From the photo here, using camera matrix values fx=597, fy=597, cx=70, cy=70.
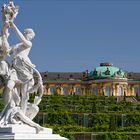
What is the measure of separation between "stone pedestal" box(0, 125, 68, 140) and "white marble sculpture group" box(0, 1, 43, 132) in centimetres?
20

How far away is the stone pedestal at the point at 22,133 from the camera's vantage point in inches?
568

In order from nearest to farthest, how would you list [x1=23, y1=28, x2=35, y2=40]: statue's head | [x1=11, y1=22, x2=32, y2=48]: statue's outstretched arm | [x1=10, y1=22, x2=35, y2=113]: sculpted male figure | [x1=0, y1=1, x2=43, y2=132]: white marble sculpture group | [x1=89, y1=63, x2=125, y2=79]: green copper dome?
[x1=0, y1=1, x2=43, y2=132]: white marble sculpture group < [x1=10, y1=22, x2=35, y2=113]: sculpted male figure < [x1=11, y1=22, x2=32, y2=48]: statue's outstretched arm < [x1=23, y1=28, x2=35, y2=40]: statue's head < [x1=89, y1=63, x2=125, y2=79]: green copper dome

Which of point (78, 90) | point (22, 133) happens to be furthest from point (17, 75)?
point (78, 90)

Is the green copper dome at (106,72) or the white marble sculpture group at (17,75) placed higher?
the green copper dome at (106,72)

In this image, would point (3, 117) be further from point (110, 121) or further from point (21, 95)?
point (110, 121)

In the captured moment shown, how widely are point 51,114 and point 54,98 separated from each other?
1455 cm

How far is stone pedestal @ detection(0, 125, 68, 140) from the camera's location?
14422 millimetres

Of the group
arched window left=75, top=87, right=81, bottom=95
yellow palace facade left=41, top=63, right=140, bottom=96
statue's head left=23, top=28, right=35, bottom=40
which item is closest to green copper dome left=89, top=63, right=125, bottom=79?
yellow palace facade left=41, top=63, right=140, bottom=96

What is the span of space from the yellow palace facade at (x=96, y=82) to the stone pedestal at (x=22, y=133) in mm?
95650

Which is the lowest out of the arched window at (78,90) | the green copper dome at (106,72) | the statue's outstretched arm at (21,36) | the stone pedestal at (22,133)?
the stone pedestal at (22,133)

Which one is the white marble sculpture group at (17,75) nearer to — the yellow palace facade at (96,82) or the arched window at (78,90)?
the yellow palace facade at (96,82)

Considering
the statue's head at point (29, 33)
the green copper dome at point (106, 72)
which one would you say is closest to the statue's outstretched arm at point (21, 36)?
the statue's head at point (29, 33)

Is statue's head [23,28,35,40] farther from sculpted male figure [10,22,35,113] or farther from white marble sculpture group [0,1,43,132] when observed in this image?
sculpted male figure [10,22,35,113]

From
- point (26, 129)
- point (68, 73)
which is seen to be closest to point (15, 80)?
point (26, 129)
